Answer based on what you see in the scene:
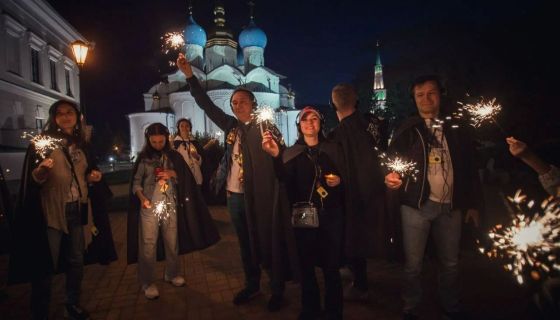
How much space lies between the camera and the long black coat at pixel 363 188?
3.94m

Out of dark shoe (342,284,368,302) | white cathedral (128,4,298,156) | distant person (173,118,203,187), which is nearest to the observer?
dark shoe (342,284,368,302)

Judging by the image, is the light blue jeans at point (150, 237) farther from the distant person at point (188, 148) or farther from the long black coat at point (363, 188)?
the long black coat at point (363, 188)

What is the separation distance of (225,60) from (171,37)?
52.2m

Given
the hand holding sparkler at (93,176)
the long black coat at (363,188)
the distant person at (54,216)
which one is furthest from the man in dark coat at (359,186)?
the distant person at (54,216)

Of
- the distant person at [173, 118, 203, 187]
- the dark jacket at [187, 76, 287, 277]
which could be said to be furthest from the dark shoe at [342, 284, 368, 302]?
the distant person at [173, 118, 203, 187]

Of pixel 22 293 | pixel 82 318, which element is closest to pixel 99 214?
pixel 82 318

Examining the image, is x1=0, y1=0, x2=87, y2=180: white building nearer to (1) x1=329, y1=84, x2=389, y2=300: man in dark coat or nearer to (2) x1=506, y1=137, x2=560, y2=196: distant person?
(1) x1=329, y1=84, x2=389, y2=300: man in dark coat

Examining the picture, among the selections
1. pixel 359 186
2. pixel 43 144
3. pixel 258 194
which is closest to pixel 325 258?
pixel 359 186

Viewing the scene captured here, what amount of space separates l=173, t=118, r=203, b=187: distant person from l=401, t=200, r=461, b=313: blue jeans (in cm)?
478

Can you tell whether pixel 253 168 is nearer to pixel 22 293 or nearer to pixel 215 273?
pixel 215 273

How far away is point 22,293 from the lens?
4.95 meters

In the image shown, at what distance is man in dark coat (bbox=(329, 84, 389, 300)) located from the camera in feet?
12.9

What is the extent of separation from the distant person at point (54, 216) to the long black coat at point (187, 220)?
723mm

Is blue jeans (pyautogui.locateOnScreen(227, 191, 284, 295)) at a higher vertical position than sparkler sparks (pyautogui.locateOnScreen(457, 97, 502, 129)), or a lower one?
lower
